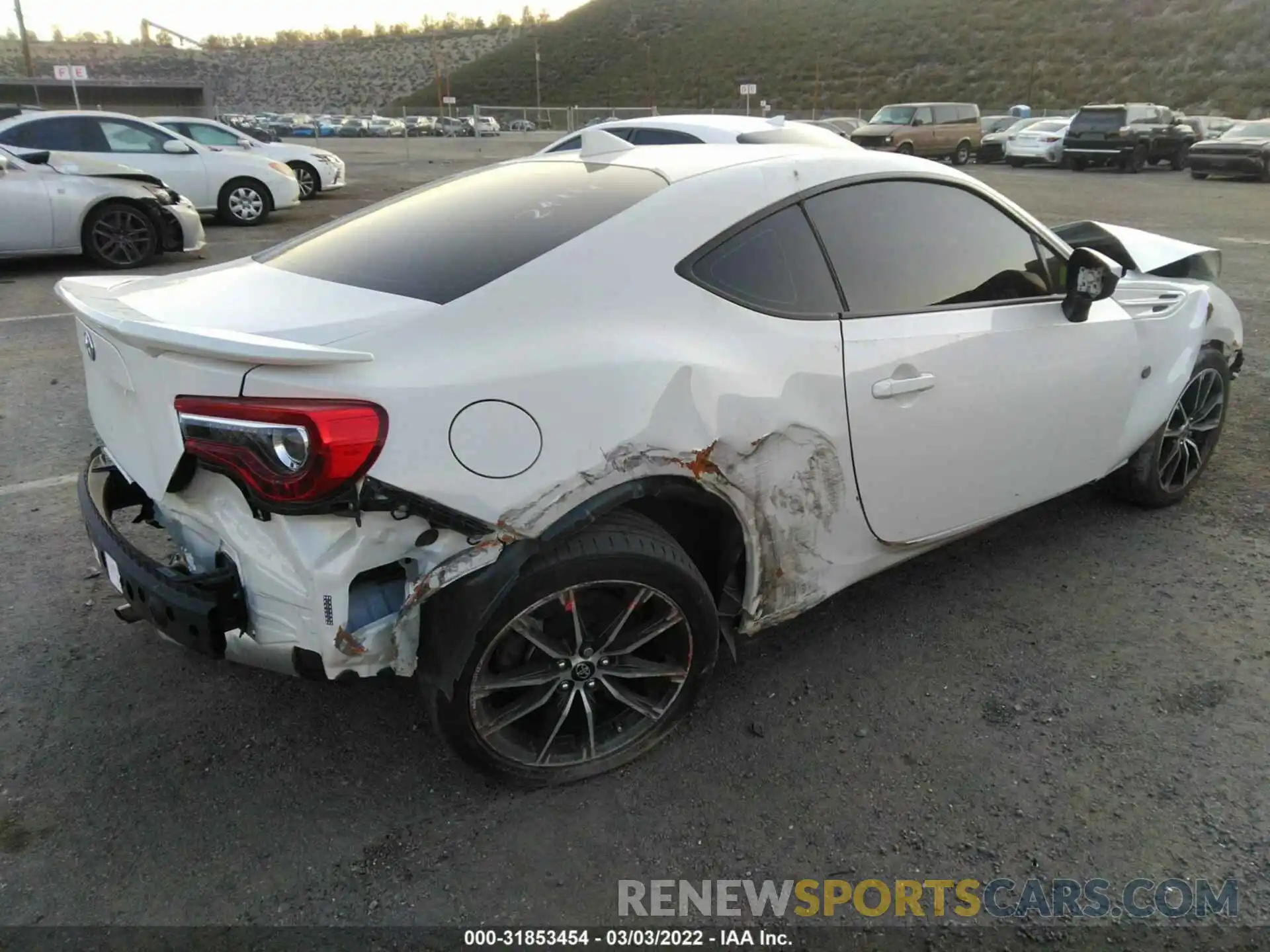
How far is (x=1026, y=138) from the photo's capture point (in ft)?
86.7

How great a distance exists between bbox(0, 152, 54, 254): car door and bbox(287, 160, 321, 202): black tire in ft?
22.9

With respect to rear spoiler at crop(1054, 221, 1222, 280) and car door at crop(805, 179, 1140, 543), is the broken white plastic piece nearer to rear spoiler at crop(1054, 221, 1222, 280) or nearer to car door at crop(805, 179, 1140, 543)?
car door at crop(805, 179, 1140, 543)

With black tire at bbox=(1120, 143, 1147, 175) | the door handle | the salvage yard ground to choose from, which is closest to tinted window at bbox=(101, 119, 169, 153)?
the salvage yard ground

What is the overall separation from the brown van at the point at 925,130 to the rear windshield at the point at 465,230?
24719 millimetres

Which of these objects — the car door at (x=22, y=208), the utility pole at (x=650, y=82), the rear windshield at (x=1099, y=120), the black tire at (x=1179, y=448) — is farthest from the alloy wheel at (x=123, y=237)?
Result: the utility pole at (x=650, y=82)

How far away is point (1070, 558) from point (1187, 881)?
5.65 ft

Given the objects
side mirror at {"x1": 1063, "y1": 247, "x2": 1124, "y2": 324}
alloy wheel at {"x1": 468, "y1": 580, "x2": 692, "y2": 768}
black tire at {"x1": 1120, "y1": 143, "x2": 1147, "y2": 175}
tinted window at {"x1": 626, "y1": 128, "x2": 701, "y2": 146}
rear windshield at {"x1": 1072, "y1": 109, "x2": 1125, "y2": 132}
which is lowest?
alloy wheel at {"x1": 468, "y1": 580, "x2": 692, "y2": 768}

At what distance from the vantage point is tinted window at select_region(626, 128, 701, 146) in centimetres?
1005

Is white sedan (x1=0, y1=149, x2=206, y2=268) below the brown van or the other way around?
below

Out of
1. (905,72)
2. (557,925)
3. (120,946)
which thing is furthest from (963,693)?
(905,72)

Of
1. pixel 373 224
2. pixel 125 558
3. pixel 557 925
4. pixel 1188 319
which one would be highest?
pixel 373 224

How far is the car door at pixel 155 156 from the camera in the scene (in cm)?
1138

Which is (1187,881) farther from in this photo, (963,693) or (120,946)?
(120,946)

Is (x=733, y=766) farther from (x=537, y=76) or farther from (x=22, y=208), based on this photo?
(x=537, y=76)
